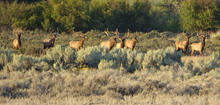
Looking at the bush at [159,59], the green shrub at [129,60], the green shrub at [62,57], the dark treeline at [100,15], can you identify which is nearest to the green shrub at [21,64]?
the green shrub at [62,57]

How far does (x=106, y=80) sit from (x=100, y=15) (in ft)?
96.1

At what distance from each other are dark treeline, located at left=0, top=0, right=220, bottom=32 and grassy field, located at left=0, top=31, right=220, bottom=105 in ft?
75.2

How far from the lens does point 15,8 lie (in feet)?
117

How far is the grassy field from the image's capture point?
7714 mm

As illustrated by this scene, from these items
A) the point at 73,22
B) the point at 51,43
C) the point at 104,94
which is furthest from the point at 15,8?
the point at 104,94

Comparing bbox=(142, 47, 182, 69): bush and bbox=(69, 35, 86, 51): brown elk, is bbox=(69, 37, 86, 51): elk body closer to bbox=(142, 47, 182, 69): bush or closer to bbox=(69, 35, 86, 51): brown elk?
bbox=(69, 35, 86, 51): brown elk

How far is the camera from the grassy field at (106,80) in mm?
7714

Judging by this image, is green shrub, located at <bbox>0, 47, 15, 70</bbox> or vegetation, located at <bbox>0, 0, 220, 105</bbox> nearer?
vegetation, located at <bbox>0, 0, 220, 105</bbox>

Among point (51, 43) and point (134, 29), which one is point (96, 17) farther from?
point (51, 43)

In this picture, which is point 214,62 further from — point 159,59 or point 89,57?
point 89,57

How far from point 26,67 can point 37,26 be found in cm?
2660

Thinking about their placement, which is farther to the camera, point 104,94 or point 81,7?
point 81,7

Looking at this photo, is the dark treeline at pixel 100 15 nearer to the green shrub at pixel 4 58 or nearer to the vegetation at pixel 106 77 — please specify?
the vegetation at pixel 106 77

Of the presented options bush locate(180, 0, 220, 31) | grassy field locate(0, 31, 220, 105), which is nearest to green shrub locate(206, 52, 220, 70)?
grassy field locate(0, 31, 220, 105)
